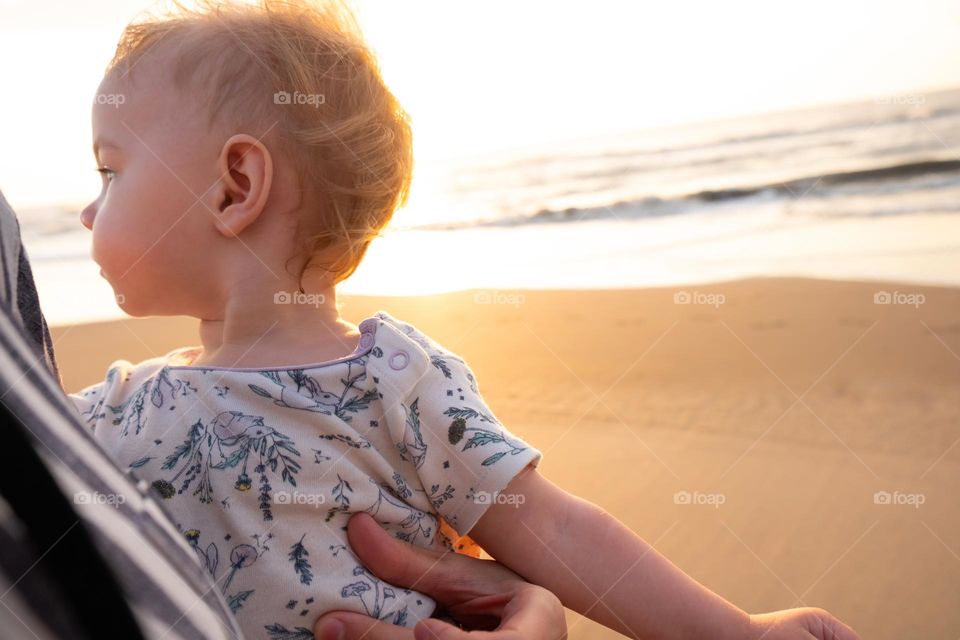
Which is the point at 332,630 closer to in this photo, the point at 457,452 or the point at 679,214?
the point at 457,452

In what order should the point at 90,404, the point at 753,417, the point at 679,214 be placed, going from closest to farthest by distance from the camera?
the point at 90,404 < the point at 753,417 < the point at 679,214

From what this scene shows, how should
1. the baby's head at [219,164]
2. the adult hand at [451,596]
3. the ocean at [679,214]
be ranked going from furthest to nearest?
the ocean at [679,214]
the baby's head at [219,164]
the adult hand at [451,596]

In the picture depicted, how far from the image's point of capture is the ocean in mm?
5836

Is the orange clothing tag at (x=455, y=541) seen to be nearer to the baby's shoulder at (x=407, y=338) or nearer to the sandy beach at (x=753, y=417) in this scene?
the baby's shoulder at (x=407, y=338)

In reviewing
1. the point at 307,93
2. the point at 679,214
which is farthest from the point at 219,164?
the point at 679,214

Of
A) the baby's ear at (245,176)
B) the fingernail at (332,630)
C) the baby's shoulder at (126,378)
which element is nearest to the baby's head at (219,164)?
the baby's ear at (245,176)

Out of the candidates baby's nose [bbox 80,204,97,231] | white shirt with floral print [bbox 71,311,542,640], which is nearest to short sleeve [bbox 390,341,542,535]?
white shirt with floral print [bbox 71,311,542,640]

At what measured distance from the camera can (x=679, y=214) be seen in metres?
8.56

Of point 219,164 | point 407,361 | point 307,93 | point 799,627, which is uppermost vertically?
point 307,93

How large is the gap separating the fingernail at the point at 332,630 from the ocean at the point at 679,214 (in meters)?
0.90

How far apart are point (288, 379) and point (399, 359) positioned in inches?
7.4

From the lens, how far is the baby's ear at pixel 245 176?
5.24 feet

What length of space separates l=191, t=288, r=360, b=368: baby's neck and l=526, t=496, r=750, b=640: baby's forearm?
0.49m

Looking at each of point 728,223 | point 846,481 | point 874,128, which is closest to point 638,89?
point 874,128
